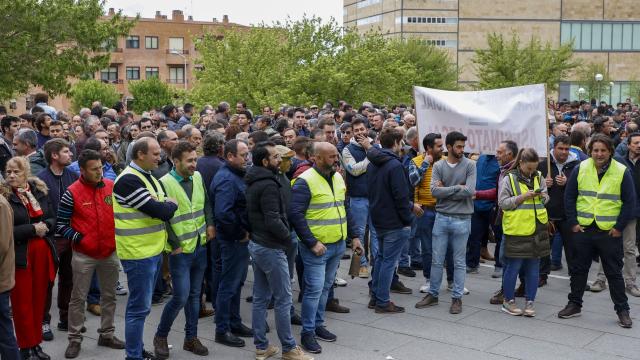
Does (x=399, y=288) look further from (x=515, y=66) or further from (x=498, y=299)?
(x=515, y=66)

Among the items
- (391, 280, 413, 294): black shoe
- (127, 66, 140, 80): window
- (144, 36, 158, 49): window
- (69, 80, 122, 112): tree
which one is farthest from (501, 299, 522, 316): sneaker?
(144, 36, 158, 49): window

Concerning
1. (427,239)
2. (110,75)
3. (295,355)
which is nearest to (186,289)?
(295,355)

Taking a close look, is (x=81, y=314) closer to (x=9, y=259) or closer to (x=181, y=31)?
(x=9, y=259)

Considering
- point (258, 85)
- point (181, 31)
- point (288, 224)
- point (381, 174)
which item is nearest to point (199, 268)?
point (288, 224)

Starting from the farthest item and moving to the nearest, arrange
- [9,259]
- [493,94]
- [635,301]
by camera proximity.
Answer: [493,94], [635,301], [9,259]

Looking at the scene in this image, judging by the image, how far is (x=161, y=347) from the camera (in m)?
7.24

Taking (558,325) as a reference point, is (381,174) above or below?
above

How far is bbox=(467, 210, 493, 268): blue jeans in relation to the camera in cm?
1073

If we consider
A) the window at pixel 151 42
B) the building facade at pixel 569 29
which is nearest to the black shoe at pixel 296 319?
the building facade at pixel 569 29

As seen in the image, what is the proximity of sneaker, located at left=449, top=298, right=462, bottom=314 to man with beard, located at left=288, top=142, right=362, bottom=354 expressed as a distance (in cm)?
197

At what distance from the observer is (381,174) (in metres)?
8.76

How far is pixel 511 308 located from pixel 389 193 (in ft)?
6.37

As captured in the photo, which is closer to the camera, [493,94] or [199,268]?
[199,268]

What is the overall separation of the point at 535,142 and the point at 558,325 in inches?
94.7
